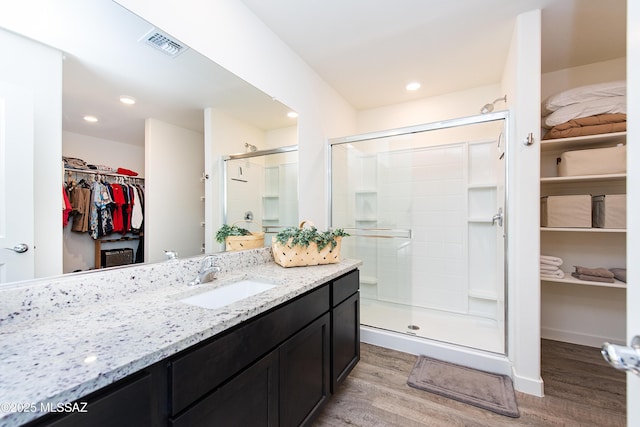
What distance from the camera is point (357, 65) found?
2.40 m

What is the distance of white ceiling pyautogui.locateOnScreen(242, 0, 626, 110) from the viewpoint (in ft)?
5.66

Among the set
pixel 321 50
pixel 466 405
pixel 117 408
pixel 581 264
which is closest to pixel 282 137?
pixel 321 50

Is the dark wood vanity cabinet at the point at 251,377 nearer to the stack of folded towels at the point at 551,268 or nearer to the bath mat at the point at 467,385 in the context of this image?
the bath mat at the point at 467,385

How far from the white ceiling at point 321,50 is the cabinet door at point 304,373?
46.5 inches

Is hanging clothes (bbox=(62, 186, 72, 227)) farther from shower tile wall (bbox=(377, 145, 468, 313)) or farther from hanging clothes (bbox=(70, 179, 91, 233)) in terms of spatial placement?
shower tile wall (bbox=(377, 145, 468, 313))

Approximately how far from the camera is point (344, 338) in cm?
171

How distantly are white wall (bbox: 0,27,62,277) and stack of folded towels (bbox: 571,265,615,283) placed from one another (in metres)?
3.28

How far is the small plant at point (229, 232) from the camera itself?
164cm

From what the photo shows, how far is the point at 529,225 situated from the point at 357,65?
6.11 feet

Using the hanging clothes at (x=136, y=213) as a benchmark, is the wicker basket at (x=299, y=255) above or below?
below

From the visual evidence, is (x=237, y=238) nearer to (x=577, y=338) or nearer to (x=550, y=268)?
(x=550, y=268)

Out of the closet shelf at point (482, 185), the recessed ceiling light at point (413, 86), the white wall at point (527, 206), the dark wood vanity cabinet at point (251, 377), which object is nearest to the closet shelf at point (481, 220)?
the closet shelf at point (482, 185)

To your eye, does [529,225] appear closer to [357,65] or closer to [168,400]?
[357,65]

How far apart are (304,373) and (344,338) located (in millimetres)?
483
